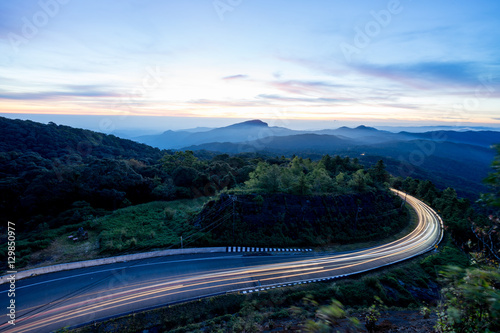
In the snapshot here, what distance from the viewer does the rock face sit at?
23141 mm

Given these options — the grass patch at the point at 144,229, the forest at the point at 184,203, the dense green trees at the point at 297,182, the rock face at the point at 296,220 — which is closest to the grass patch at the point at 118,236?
the grass patch at the point at 144,229

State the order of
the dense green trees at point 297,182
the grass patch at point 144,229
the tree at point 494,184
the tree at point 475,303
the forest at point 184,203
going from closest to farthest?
the tree at point 475,303
the tree at point 494,184
the grass patch at point 144,229
the forest at point 184,203
the dense green trees at point 297,182

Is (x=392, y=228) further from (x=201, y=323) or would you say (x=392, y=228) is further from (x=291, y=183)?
(x=201, y=323)

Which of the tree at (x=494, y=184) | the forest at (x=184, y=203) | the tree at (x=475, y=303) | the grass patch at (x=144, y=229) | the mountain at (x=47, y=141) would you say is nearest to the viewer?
the tree at (x=475, y=303)

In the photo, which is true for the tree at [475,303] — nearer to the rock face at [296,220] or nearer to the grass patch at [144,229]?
the rock face at [296,220]

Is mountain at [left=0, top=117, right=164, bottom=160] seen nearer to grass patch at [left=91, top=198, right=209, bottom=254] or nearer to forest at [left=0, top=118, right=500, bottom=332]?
forest at [left=0, top=118, right=500, bottom=332]

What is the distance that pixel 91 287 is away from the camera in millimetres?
14734

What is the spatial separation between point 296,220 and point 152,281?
15.4 metres

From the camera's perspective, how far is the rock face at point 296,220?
2314 cm

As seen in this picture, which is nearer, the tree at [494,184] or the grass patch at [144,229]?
the tree at [494,184]

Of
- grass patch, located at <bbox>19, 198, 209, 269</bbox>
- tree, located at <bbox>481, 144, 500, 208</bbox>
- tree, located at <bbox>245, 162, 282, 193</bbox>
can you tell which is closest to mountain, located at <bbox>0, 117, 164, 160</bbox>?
grass patch, located at <bbox>19, 198, 209, 269</bbox>

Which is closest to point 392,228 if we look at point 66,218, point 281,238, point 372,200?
point 372,200

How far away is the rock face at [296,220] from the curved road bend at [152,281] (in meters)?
2.46

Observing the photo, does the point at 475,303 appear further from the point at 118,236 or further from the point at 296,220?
the point at 118,236
